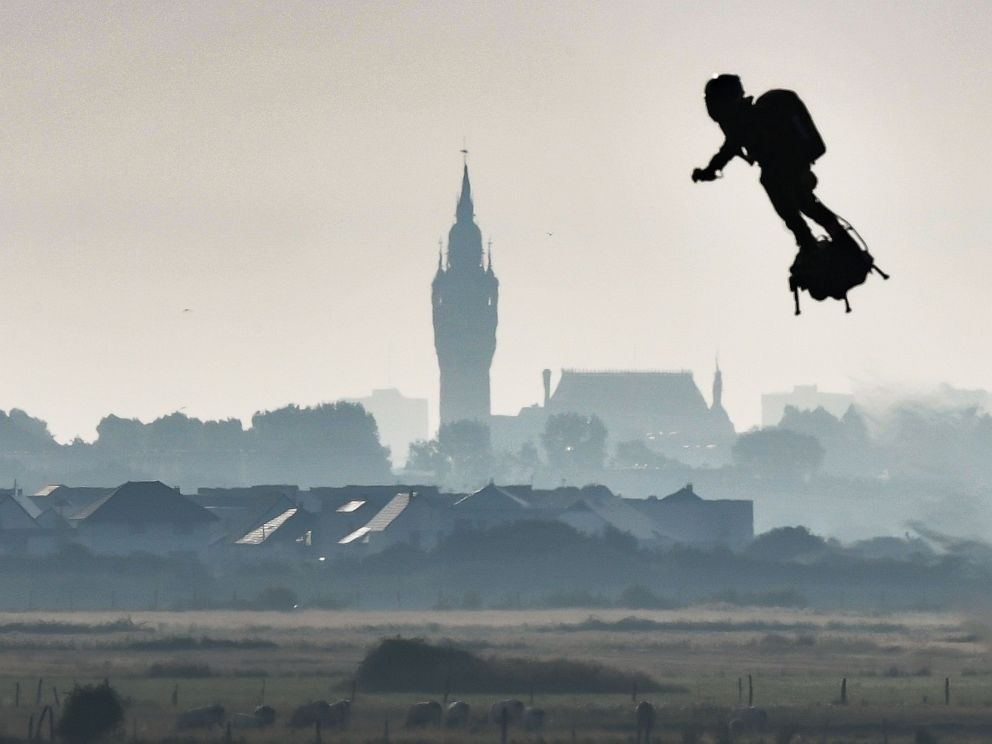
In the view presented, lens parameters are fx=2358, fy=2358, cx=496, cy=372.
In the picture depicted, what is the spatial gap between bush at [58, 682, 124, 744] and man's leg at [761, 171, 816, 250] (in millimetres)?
53760

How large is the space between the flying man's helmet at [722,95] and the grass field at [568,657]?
175 feet

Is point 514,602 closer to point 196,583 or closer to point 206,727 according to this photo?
point 196,583

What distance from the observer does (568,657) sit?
95.8 meters

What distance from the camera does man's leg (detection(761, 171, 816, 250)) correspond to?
7512 mm

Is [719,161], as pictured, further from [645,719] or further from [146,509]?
[146,509]

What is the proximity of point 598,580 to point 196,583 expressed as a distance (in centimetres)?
2727

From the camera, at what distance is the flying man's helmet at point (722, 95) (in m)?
7.49

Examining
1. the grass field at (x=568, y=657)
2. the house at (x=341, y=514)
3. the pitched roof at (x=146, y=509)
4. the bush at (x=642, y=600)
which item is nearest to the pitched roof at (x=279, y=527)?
the house at (x=341, y=514)

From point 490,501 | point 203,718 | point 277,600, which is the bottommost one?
point 203,718

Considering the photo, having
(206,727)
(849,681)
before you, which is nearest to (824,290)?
(206,727)

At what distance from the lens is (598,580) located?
161 meters

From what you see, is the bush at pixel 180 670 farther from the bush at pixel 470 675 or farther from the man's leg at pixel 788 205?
the man's leg at pixel 788 205

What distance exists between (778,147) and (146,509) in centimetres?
17706

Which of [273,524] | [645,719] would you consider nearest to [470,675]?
[645,719]
